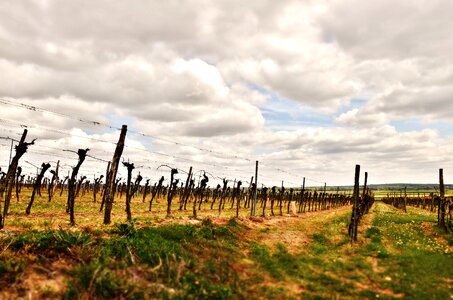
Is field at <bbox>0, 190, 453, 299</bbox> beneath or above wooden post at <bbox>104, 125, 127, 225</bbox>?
beneath

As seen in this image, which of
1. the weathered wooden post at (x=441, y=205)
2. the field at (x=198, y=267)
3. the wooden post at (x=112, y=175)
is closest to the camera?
the field at (x=198, y=267)

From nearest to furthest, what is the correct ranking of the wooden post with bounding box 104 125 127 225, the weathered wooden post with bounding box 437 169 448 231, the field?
the field, the wooden post with bounding box 104 125 127 225, the weathered wooden post with bounding box 437 169 448 231

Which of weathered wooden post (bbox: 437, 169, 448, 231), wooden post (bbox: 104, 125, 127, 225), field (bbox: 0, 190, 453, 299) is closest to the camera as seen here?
field (bbox: 0, 190, 453, 299)

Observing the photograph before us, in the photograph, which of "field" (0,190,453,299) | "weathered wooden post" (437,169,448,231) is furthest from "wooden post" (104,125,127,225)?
"weathered wooden post" (437,169,448,231)

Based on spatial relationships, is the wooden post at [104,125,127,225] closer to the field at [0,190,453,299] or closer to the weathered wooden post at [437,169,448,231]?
the field at [0,190,453,299]

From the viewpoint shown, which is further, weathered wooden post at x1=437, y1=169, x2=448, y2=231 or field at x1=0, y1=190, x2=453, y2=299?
weathered wooden post at x1=437, y1=169, x2=448, y2=231

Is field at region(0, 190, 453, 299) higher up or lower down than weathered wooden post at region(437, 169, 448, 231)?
lower down

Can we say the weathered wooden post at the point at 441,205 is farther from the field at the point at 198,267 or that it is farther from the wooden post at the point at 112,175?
the wooden post at the point at 112,175

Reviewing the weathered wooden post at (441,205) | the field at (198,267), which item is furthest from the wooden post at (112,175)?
the weathered wooden post at (441,205)

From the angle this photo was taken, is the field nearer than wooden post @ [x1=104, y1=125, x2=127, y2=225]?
Yes

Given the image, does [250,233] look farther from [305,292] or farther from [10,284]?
[10,284]

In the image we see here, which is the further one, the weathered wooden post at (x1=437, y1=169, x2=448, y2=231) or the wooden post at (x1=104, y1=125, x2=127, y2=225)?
the weathered wooden post at (x1=437, y1=169, x2=448, y2=231)

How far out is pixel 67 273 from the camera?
9.30 meters

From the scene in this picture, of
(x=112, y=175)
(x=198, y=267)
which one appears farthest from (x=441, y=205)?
(x=112, y=175)
